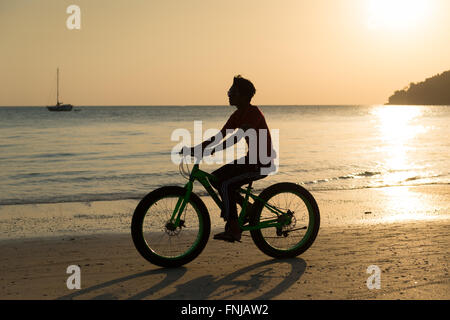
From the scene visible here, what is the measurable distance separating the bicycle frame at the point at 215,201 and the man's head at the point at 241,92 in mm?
870

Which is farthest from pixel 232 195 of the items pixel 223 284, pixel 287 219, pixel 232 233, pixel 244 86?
pixel 244 86

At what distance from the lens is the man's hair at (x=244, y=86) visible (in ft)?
19.8

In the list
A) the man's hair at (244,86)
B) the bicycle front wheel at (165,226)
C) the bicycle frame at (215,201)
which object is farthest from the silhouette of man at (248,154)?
the bicycle front wheel at (165,226)

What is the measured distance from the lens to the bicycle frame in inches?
237

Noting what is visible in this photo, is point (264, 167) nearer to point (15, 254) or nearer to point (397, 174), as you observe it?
point (15, 254)

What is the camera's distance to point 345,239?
7379mm

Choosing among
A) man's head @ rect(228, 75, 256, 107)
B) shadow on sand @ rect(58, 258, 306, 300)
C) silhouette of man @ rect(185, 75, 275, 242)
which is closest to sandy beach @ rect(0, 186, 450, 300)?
shadow on sand @ rect(58, 258, 306, 300)

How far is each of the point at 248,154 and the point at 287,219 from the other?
3.19ft

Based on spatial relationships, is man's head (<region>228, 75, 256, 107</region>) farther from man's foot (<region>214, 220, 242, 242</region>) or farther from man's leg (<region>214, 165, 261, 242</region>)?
man's foot (<region>214, 220, 242, 242</region>)

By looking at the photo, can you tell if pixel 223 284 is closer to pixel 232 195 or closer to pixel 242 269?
pixel 242 269

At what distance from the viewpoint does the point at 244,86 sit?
6039 millimetres
